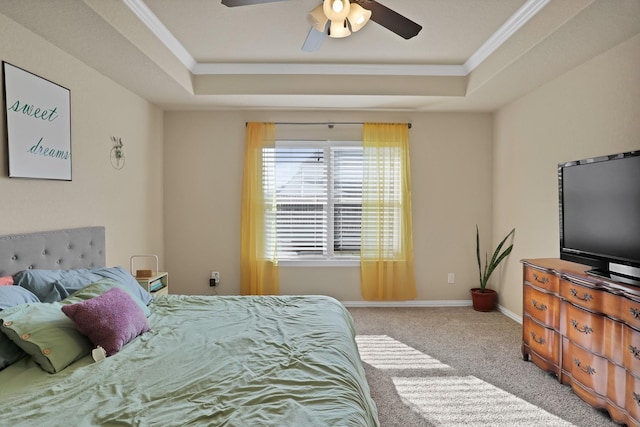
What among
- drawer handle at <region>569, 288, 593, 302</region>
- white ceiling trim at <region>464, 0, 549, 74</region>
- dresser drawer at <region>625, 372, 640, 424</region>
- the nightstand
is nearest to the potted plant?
drawer handle at <region>569, 288, 593, 302</region>

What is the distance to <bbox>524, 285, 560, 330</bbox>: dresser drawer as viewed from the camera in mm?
2582

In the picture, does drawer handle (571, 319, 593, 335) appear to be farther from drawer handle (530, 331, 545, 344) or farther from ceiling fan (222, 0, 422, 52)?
ceiling fan (222, 0, 422, 52)

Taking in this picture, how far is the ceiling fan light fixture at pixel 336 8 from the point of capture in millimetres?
1825

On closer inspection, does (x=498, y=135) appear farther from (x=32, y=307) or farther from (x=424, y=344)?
(x=32, y=307)

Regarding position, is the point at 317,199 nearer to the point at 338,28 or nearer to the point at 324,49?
the point at 324,49

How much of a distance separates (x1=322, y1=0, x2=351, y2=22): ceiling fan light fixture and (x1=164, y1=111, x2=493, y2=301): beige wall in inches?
100

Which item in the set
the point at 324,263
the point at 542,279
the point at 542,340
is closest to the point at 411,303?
the point at 324,263

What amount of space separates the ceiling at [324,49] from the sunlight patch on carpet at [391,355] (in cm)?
246

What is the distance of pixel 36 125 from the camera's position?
7.84ft

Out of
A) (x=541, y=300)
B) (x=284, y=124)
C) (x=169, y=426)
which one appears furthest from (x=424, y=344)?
(x=284, y=124)

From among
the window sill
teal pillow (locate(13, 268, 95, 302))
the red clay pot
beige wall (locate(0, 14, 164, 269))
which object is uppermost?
beige wall (locate(0, 14, 164, 269))

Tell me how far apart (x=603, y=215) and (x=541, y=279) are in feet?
2.11

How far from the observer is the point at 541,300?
2730mm

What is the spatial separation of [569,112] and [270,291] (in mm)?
3533
